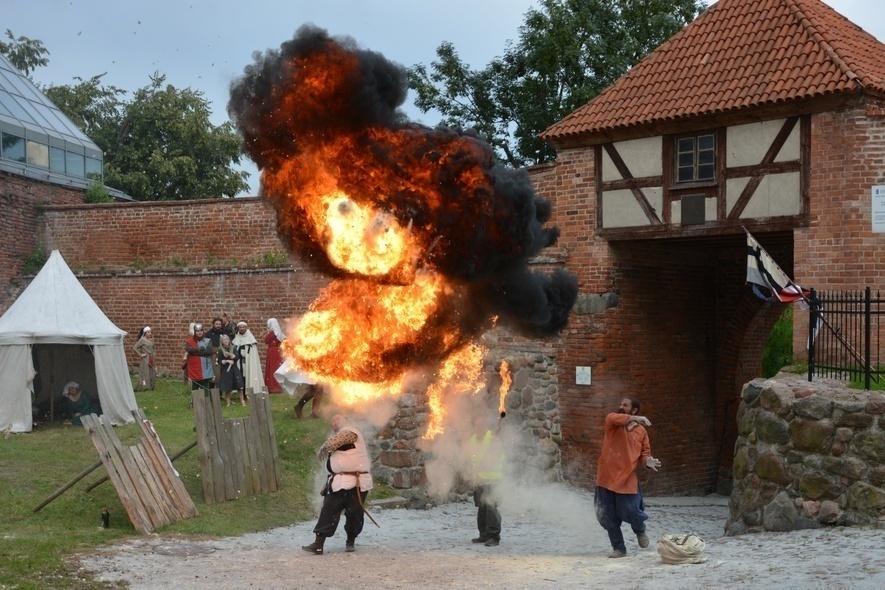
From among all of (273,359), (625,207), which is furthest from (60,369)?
(625,207)

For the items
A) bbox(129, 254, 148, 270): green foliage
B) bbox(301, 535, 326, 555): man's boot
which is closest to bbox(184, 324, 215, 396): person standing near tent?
bbox(129, 254, 148, 270): green foliage

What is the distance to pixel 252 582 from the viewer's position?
9.17 metres

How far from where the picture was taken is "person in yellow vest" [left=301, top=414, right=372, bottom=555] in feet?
35.1

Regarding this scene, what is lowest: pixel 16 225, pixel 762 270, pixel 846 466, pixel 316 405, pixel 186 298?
pixel 846 466

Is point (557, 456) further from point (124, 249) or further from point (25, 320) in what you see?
point (124, 249)

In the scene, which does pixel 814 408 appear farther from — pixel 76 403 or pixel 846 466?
pixel 76 403

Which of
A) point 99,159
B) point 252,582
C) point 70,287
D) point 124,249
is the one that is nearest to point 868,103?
point 252,582

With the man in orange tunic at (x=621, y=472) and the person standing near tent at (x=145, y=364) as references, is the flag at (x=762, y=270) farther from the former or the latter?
the person standing near tent at (x=145, y=364)

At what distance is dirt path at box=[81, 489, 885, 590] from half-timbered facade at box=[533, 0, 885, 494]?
530cm

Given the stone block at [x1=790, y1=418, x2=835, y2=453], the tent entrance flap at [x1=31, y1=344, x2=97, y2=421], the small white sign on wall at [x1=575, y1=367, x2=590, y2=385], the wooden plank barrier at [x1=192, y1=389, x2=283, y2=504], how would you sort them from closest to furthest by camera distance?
the stone block at [x1=790, y1=418, x2=835, y2=453] → the wooden plank barrier at [x1=192, y1=389, x2=283, y2=504] → the small white sign on wall at [x1=575, y1=367, x2=590, y2=385] → the tent entrance flap at [x1=31, y1=344, x2=97, y2=421]

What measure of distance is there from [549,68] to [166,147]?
15.6 m

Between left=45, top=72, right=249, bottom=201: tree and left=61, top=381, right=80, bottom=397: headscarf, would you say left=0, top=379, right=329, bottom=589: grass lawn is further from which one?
left=45, top=72, right=249, bottom=201: tree

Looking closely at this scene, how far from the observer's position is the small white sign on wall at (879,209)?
14.8 meters

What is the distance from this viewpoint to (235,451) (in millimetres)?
13133
